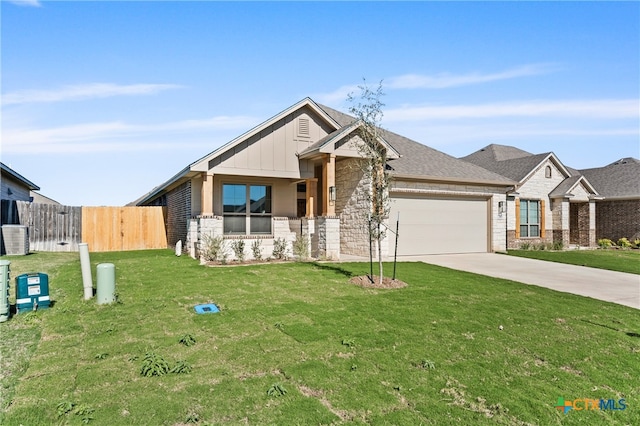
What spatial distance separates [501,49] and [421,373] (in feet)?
34.0

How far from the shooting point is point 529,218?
21.2 m

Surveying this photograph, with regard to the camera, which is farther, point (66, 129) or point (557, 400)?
point (66, 129)

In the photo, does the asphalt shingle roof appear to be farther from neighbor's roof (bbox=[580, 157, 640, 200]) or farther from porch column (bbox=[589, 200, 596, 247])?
neighbor's roof (bbox=[580, 157, 640, 200])

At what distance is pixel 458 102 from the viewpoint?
14.1 metres

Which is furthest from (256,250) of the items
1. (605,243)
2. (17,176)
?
(605,243)

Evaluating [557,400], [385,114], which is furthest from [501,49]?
[557,400]

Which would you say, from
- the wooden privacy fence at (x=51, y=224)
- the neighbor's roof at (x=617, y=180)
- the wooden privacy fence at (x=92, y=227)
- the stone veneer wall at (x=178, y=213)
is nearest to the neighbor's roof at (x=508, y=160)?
the neighbor's roof at (x=617, y=180)

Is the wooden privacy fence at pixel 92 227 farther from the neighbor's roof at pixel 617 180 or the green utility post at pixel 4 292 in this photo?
the neighbor's roof at pixel 617 180

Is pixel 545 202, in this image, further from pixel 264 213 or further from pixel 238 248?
pixel 238 248

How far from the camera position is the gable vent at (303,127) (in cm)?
1505

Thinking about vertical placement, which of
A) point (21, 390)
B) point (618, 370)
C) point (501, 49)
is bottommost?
point (618, 370)

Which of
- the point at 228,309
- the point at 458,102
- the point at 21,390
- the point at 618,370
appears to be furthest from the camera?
the point at 458,102

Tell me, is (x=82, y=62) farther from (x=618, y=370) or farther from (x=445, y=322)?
(x=618, y=370)

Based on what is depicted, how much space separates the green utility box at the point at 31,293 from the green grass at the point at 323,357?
28 cm
